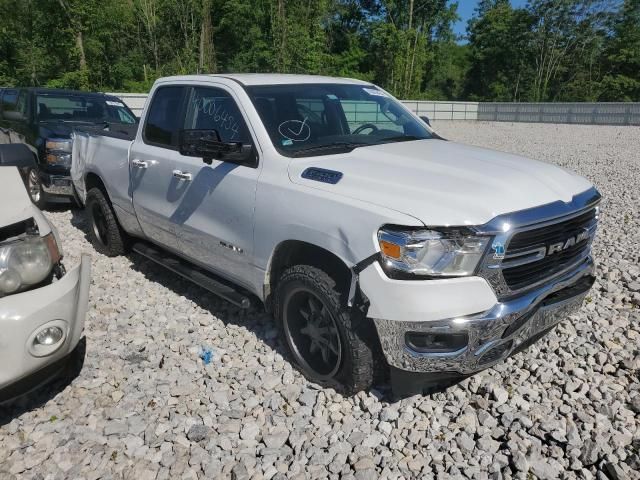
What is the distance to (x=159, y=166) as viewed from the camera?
425 centimetres

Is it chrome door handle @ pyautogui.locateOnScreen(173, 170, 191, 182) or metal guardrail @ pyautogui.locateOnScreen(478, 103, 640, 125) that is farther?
metal guardrail @ pyautogui.locateOnScreen(478, 103, 640, 125)

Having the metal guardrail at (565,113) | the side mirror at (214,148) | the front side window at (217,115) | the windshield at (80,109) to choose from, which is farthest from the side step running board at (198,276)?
the metal guardrail at (565,113)

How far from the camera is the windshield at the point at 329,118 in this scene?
136 inches

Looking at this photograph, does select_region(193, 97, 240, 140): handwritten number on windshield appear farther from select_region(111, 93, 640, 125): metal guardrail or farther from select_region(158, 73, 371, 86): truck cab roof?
select_region(111, 93, 640, 125): metal guardrail

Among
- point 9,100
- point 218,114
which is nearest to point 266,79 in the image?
point 218,114

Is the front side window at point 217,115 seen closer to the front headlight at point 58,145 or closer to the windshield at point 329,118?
the windshield at point 329,118

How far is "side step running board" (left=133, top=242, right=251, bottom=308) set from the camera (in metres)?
3.67

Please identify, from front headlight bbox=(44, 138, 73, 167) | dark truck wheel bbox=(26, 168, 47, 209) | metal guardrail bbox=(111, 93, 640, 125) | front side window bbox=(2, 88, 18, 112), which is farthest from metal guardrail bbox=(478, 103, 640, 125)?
dark truck wheel bbox=(26, 168, 47, 209)

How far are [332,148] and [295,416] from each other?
174cm

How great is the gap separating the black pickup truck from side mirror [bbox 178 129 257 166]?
153 inches

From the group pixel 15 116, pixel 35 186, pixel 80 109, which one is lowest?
pixel 35 186

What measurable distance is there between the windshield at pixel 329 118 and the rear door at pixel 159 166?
96cm

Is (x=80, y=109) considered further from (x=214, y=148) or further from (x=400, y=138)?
(x=400, y=138)

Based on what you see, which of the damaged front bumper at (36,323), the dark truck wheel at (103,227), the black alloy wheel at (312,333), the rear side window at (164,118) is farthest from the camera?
the dark truck wheel at (103,227)
